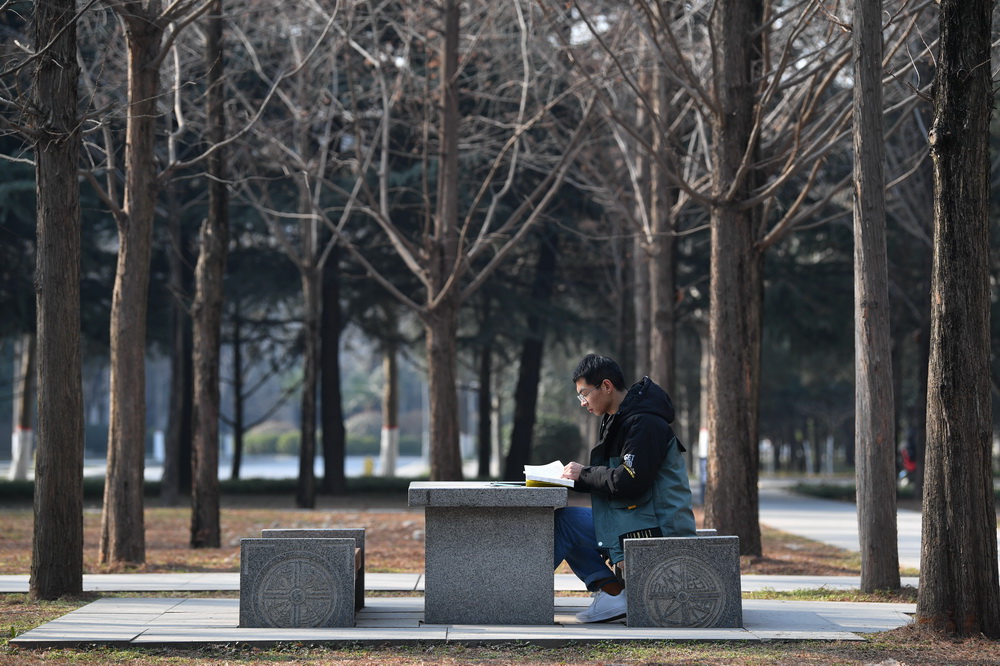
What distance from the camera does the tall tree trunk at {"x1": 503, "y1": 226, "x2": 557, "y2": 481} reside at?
1102 inches

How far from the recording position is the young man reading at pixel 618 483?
6938 mm

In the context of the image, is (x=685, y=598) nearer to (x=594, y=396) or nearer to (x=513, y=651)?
(x=513, y=651)

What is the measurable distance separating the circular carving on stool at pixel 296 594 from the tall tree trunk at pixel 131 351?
208 inches

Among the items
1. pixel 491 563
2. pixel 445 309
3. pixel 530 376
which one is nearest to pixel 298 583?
pixel 491 563

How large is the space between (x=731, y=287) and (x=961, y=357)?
482 cm

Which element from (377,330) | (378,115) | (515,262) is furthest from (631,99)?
(377,330)

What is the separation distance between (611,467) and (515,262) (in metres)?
20.7

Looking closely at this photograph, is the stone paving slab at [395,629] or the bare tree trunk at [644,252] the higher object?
the bare tree trunk at [644,252]

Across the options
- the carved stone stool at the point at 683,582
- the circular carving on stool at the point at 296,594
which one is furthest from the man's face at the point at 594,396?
the circular carving on stool at the point at 296,594

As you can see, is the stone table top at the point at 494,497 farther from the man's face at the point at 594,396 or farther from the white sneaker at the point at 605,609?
the white sneaker at the point at 605,609

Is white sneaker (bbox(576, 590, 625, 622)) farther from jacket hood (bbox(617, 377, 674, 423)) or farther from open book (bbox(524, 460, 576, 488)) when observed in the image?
jacket hood (bbox(617, 377, 674, 423))

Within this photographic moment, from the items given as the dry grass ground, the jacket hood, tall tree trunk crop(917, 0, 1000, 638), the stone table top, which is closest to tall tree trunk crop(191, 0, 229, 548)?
the dry grass ground

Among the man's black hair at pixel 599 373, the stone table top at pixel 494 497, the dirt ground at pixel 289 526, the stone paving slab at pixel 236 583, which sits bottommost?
the dirt ground at pixel 289 526

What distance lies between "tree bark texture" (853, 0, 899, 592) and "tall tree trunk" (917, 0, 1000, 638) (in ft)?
5.45
